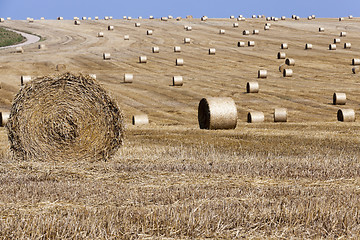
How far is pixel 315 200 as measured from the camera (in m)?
7.29

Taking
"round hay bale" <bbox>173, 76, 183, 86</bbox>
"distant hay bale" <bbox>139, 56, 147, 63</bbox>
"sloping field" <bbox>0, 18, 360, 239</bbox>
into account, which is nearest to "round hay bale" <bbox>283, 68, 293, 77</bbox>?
"sloping field" <bbox>0, 18, 360, 239</bbox>

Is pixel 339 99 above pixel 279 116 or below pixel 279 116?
below

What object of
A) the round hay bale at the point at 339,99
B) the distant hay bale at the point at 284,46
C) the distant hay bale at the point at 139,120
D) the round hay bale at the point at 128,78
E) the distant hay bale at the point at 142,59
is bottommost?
the round hay bale at the point at 339,99

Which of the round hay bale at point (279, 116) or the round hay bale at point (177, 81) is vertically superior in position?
the round hay bale at point (177, 81)

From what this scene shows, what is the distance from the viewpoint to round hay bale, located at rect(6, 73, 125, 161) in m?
11.8

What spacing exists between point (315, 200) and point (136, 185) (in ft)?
8.74

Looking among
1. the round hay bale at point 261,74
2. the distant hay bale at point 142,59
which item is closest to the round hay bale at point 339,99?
the round hay bale at point 261,74

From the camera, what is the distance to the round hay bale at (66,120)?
11781 mm

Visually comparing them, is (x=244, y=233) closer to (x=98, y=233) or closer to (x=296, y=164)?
(x=98, y=233)

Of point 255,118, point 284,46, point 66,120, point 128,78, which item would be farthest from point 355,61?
point 66,120

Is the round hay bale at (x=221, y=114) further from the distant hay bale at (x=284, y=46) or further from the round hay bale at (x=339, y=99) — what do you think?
the distant hay bale at (x=284, y=46)

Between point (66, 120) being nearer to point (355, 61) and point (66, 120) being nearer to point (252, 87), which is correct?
point (252, 87)

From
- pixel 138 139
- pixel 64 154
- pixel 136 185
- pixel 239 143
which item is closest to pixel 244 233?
pixel 136 185

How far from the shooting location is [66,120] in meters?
12.0
